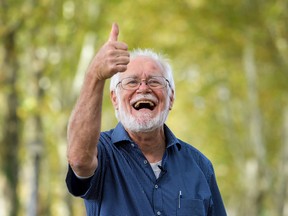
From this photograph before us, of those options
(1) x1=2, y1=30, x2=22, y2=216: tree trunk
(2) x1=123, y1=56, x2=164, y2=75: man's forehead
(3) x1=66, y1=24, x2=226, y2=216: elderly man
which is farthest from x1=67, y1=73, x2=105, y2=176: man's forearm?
(1) x1=2, y1=30, x2=22, y2=216: tree trunk

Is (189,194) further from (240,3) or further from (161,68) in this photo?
(240,3)

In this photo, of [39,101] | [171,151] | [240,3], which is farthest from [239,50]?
[171,151]

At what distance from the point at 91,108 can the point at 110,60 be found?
0.26m

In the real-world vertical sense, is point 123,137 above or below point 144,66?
below

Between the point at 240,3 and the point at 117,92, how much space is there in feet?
35.5

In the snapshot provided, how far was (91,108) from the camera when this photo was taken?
12.4 feet

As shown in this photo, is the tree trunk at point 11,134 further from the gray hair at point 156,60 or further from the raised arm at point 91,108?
the raised arm at point 91,108

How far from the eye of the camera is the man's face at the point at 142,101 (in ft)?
13.7

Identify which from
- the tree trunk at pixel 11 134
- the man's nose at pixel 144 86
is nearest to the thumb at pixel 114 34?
the man's nose at pixel 144 86

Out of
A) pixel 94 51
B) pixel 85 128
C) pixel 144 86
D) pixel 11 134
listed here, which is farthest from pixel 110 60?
pixel 94 51

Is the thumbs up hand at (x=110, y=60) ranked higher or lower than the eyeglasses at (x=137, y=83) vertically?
lower

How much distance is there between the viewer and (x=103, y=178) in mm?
4039

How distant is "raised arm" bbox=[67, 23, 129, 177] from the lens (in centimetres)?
366

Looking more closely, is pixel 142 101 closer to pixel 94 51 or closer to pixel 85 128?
pixel 85 128
